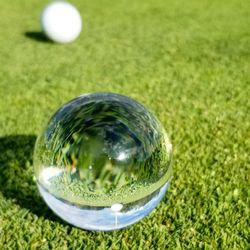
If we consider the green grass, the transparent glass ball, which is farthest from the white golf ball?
the transparent glass ball

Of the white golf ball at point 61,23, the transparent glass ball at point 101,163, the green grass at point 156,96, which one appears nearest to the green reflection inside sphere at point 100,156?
the transparent glass ball at point 101,163

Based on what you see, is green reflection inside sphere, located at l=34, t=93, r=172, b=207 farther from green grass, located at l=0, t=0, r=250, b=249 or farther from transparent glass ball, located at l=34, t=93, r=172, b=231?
green grass, located at l=0, t=0, r=250, b=249

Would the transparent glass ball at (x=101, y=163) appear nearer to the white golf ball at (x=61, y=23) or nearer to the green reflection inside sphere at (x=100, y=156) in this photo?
the green reflection inside sphere at (x=100, y=156)

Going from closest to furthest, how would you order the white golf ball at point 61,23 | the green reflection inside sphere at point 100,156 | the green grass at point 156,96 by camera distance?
the green reflection inside sphere at point 100,156, the green grass at point 156,96, the white golf ball at point 61,23

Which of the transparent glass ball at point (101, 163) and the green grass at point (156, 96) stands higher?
the transparent glass ball at point (101, 163)

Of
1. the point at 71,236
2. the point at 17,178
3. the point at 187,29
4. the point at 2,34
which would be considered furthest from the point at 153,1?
the point at 71,236

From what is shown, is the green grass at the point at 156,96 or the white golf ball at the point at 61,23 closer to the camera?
the green grass at the point at 156,96

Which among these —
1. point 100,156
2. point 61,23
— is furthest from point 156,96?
point 100,156
